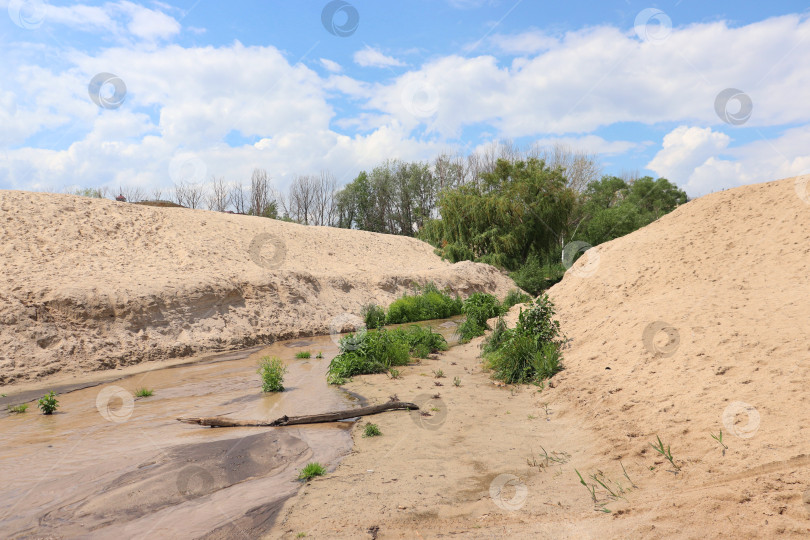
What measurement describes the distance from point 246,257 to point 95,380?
40.4 ft

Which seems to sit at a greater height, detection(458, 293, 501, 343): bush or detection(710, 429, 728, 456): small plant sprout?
detection(458, 293, 501, 343): bush

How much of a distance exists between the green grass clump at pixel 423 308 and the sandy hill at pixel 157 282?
168 cm

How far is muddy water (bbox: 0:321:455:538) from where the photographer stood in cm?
422

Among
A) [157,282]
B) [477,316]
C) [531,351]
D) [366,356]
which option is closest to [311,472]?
[531,351]

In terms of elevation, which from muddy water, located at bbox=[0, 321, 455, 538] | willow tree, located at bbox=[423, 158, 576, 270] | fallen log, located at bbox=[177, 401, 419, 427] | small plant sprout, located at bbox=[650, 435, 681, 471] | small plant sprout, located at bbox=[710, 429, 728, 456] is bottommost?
muddy water, located at bbox=[0, 321, 455, 538]

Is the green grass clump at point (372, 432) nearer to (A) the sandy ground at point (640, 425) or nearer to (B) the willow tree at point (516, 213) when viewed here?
(A) the sandy ground at point (640, 425)

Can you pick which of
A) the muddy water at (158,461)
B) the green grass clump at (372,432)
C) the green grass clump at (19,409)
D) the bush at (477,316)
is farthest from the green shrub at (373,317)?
the green grass clump at (372,432)

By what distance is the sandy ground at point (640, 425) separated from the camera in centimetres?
380

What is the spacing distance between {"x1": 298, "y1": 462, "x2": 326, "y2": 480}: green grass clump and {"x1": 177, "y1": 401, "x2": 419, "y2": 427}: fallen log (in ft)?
5.94

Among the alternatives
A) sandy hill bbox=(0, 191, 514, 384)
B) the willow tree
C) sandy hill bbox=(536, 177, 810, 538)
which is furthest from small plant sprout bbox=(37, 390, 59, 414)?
the willow tree

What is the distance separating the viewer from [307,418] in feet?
23.1

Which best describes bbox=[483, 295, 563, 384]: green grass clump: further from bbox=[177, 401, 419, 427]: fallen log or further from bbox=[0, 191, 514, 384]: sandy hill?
bbox=[0, 191, 514, 384]: sandy hill

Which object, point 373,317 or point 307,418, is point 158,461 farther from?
point 373,317

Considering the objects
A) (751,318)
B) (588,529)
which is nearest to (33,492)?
(588,529)
